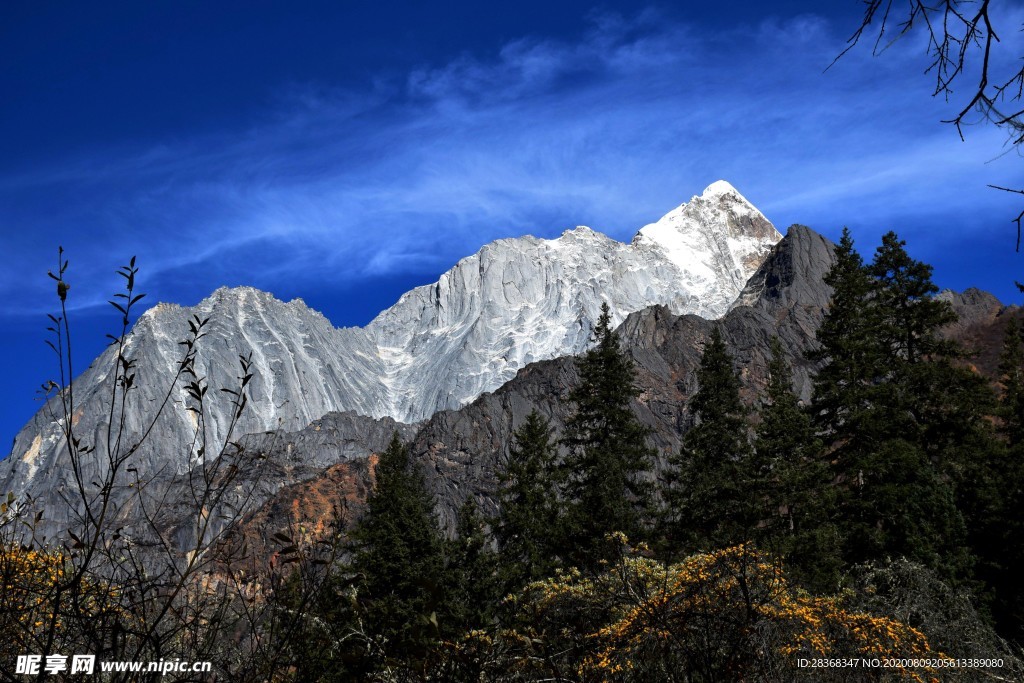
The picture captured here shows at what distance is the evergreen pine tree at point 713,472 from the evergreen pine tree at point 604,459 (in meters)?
1.32

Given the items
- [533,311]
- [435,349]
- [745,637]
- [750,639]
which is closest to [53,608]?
[745,637]

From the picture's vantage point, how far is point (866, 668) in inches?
454

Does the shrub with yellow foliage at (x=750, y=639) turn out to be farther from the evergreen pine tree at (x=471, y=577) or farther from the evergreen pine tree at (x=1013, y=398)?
the evergreen pine tree at (x=1013, y=398)

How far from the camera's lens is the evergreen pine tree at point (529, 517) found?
79.7ft

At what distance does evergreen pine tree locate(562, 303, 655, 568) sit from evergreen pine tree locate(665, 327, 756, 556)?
132 centimetres

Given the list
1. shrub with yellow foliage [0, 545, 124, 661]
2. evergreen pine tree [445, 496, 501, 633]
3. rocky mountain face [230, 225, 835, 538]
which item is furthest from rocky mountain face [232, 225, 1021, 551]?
shrub with yellow foliage [0, 545, 124, 661]

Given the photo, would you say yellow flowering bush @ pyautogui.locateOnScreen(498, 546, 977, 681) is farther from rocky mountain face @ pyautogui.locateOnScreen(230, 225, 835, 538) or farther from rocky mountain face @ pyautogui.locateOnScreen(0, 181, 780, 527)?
rocky mountain face @ pyautogui.locateOnScreen(0, 181, 780, 527)

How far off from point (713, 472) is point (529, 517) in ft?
20.2

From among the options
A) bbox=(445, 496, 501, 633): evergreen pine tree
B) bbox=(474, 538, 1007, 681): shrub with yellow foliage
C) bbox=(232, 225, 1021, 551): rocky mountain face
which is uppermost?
bbox=(232, 225, 1021, 551): rocky mountain face

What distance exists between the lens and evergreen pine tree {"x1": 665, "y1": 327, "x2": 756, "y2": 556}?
24.9 m

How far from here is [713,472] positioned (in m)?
26.1

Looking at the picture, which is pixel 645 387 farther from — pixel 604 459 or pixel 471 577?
pixel 471 577

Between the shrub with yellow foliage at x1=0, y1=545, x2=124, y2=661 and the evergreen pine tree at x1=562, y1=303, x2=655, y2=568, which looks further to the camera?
the evergreen pine tree at x1=562, y1=303, x2=655, y2=568

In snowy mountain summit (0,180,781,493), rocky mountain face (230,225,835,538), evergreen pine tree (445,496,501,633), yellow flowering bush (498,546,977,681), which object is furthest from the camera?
snowy mountain summit (0,180,781,493)
